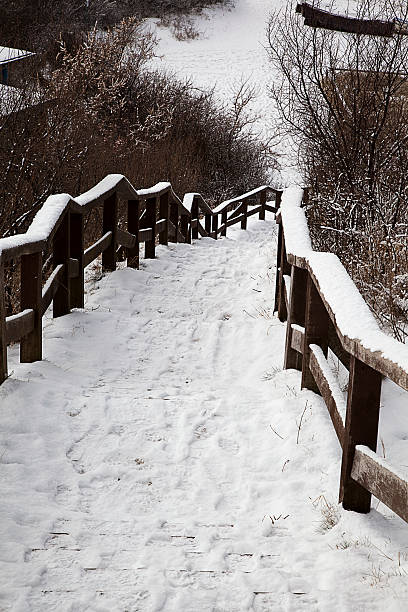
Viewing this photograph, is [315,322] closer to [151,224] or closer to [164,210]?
[151,224]

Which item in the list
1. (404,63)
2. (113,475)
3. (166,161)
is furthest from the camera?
(166,161)

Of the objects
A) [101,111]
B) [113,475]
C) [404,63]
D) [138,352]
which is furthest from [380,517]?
[101,111]

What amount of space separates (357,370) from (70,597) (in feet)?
4.83

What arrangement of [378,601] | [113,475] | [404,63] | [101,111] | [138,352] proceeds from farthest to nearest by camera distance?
[101,111]
[404,63]
[138,352]
[113,475]
[378,601]

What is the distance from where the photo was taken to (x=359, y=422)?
121 inches

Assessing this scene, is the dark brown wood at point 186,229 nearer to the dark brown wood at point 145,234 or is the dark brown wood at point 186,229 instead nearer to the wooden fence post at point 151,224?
the wooden fence post at point 151,224

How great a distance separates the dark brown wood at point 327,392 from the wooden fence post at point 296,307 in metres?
0.80

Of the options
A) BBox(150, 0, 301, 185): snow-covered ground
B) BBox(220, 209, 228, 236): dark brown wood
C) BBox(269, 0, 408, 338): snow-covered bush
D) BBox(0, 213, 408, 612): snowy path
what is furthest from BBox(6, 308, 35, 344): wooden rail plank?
BBox(150, 0, 301, 185): snow-covered ground

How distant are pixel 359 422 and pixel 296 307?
2112 mm

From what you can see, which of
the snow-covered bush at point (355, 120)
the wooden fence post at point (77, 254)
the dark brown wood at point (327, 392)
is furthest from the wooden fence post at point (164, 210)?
the dark brown wood at point (327, 392)

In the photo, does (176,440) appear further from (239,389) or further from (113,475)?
(239,389)

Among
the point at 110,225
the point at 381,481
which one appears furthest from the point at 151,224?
the point at 381,481

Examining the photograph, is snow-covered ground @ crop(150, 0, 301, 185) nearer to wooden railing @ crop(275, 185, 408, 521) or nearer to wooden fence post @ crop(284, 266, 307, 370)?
wooden fence post @ crop(284, 266, 307, 370)

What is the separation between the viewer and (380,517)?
3.12m
